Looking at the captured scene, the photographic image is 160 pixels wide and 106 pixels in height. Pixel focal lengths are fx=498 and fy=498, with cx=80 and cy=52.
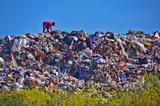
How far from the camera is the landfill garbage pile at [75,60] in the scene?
18812mm

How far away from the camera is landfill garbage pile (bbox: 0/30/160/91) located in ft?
61.7

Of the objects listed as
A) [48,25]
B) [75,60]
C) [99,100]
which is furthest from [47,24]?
[99,100]

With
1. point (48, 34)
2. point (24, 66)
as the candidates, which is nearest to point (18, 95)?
point (24, 66)

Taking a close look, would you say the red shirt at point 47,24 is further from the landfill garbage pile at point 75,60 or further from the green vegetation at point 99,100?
the green vegetation at point 99,100

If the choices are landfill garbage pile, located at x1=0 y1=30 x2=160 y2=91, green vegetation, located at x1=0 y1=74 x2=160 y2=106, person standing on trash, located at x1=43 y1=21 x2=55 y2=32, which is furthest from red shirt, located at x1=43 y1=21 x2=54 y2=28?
green vegetation, located at x1=0 y1=74 x2=160 y2=106

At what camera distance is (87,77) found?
19.6m

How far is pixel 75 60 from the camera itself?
20547 mm

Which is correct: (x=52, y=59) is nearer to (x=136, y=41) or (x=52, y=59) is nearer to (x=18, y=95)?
(x=136, y=41)

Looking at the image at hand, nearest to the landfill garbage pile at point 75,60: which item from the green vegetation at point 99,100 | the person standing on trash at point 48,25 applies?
the person standing on trash at point 48,25

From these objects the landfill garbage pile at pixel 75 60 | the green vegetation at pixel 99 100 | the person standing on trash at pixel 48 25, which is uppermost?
the person standing on trash at pixel 48 25

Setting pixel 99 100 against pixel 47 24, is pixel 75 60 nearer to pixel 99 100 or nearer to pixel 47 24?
pixel 47 24

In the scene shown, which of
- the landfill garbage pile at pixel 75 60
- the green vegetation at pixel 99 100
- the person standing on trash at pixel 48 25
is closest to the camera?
the green vegetation at pixel 99 100

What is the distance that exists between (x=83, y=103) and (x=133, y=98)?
1355 mm

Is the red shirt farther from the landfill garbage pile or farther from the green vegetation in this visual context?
the green vegetation
